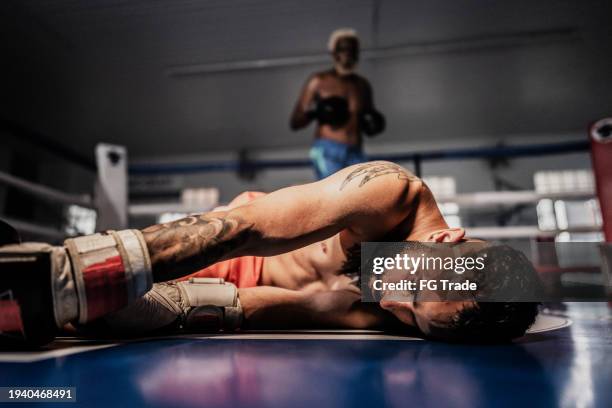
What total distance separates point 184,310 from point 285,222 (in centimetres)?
39

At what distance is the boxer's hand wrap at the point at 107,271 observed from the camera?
65 centimetres

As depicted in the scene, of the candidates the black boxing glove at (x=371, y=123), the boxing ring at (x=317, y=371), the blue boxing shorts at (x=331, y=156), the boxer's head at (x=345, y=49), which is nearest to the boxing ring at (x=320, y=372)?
the boxing ring at (x=317, y=371)

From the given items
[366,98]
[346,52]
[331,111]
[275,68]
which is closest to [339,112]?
[331,111]

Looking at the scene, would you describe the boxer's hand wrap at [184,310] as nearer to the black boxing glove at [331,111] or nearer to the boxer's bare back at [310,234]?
the boxer's bare back at [310,234]

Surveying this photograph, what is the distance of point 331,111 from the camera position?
2498 mm

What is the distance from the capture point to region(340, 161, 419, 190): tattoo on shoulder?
A: 879 millimetres

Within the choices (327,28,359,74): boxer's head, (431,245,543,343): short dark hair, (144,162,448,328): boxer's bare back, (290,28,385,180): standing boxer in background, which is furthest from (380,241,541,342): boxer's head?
(327,28,359,74): boxer's head

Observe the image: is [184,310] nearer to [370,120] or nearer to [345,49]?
[370,120]

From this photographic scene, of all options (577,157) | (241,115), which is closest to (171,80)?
(241,115)

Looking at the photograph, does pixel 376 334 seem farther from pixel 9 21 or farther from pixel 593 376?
pixel 9 21

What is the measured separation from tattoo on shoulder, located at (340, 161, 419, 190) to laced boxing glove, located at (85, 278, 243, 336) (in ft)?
1.46

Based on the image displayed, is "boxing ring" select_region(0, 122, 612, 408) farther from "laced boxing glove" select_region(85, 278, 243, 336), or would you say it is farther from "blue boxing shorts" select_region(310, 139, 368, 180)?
"blue boxing shorts" select_region(310, 139, 368, 180)

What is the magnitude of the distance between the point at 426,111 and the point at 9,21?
4.96 metres

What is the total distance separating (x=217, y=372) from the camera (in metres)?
0.61
